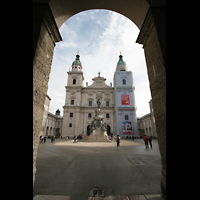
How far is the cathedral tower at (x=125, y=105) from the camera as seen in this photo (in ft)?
106

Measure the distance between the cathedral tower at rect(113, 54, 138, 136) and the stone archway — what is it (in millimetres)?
30307

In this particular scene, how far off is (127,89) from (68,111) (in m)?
20.8

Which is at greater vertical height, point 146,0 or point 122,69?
point 122,69

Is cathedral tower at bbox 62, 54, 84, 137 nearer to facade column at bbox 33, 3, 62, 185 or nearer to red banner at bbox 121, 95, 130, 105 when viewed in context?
red banner at bbox 121, 95, 130, 105

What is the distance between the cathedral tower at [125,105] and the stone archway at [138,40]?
30.3m

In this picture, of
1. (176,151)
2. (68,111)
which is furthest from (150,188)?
(68,111)

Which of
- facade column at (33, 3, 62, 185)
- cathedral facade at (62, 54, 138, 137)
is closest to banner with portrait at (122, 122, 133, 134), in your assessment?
cathedral facade at (62, 54, 138, 137)

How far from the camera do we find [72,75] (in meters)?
38.8

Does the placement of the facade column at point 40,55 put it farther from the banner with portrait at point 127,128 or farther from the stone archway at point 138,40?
the banner with portrait at point 127,128

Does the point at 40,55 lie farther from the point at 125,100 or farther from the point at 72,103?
the point at 72,103

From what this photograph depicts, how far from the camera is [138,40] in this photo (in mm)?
4242

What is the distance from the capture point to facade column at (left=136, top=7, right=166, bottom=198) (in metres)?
2.79
